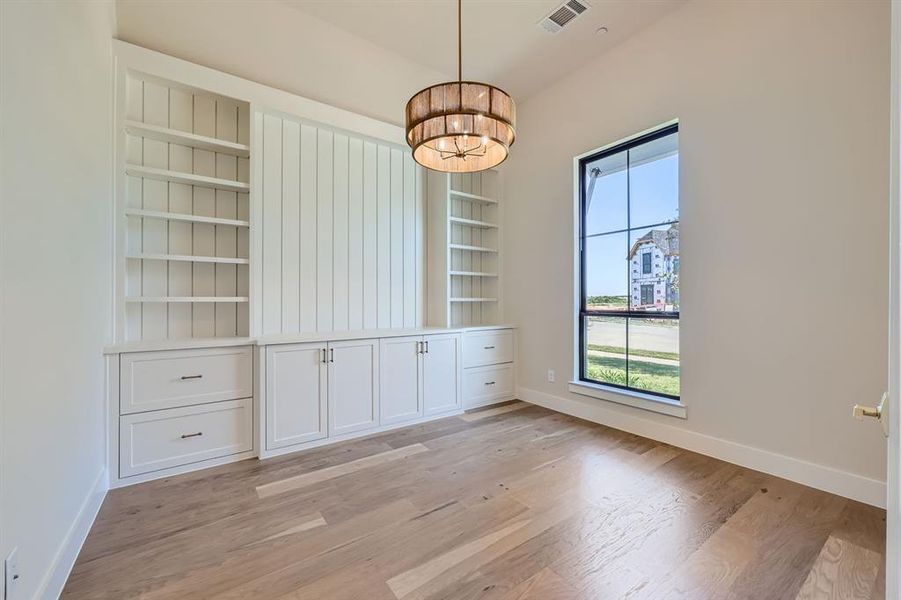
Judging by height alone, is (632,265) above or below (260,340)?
above

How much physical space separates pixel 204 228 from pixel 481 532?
2.94 m

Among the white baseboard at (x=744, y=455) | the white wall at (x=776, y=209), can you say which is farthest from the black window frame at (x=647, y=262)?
the white baseboard at (x=744, y=455)

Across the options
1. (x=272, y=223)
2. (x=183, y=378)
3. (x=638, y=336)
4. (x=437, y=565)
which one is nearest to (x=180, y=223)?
(x=272, y=223)

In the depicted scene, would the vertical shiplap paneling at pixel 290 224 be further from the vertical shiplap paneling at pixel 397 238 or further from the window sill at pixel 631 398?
the window sill at pixel 631 398

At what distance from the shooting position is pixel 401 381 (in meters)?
3.56

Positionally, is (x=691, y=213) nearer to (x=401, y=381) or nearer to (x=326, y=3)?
(x=401, y=381)

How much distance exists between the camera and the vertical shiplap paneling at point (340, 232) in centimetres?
358

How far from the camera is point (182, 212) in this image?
301cm

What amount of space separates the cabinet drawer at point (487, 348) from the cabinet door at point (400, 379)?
64 centimetres

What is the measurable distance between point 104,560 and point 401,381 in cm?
216

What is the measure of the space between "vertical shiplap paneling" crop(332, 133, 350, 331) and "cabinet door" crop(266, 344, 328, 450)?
60 cm

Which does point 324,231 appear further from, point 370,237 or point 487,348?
point 487,348

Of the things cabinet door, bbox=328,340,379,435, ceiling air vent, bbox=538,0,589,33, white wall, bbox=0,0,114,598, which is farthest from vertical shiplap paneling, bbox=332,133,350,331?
ceiling air vent, bbox=538,0,589,33

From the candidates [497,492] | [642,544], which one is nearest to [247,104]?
[497,492]
